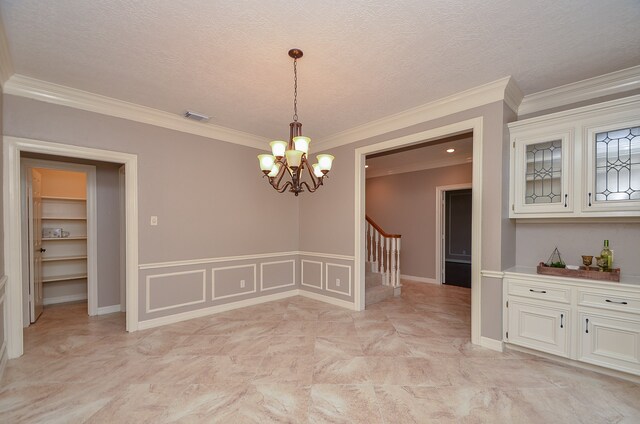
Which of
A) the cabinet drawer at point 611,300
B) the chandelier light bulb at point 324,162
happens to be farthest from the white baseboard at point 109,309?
the cabinet drawer at point 611,300

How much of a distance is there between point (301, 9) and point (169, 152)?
283 cm

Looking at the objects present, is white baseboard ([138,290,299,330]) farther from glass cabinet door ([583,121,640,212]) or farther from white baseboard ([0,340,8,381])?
glass cabinet door ([583,121,640,212])

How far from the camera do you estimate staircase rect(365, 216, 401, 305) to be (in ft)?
17.4

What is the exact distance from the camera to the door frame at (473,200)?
3.22 metres

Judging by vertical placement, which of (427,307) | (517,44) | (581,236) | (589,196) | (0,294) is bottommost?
(427,307)

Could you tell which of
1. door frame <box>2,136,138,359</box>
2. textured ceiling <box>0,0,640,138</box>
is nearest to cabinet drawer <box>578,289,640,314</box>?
textured ceiling <box>0,0,640,138</box>

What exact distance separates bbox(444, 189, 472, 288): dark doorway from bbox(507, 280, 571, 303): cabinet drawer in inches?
240

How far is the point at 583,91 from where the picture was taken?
303 centimetres

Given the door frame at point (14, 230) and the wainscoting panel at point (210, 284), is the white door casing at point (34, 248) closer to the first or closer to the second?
the door frame at point (14, 230)

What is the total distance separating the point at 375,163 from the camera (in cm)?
706

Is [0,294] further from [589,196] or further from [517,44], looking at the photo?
[589,196]

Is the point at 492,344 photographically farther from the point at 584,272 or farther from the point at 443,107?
the point at 443,107

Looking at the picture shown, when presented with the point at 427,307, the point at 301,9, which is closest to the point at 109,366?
the point at 301,9

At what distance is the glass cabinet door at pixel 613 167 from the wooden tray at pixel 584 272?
588mm
